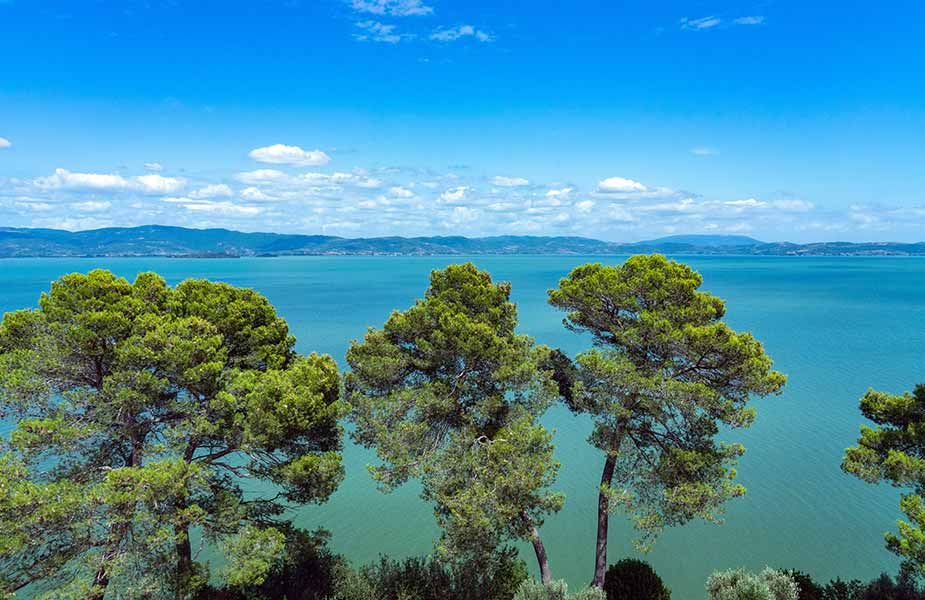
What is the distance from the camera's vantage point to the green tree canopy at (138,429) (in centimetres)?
1021

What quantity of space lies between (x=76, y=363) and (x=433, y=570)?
10.5 meters

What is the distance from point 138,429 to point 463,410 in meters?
7.82

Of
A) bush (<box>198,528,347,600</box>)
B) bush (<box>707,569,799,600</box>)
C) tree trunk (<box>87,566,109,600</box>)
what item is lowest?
bush (<box>198,528,347,600</box>)

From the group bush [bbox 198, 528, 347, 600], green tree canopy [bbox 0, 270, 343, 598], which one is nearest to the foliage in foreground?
bush [bbox 198, 528, 347, 600]

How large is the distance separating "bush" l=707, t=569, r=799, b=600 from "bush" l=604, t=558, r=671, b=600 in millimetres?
1903

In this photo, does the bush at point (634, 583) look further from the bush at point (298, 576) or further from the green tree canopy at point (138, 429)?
the green tree canopy at point (138, 429)

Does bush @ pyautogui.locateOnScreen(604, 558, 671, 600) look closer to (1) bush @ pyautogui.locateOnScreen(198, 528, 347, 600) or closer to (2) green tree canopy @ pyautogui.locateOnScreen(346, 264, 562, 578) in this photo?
(2) green tree canopy @ pyautogui.locateOnScreen(346, 264, 562, 578)

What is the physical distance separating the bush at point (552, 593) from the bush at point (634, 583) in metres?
2.31

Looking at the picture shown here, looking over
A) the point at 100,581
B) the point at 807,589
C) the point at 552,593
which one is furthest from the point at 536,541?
the point at 100,581

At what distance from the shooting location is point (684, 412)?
12.1 metres

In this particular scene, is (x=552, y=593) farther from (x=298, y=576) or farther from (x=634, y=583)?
(x=298, y=576)

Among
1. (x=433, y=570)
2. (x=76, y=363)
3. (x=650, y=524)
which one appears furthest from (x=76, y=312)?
(x=650, y=524)

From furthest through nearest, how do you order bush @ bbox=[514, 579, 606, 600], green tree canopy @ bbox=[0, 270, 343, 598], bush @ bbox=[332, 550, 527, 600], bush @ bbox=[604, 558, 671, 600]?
bush @ bbox=[604, 558, 671, 600] → bush @ bbox=[332, 550, 527, 600] → bush @ bbox=[514, 579, 606, 600] → green tree canopy @ bbox=[0, 270, 343, 598]

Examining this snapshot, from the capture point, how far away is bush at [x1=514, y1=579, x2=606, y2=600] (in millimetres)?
11734
